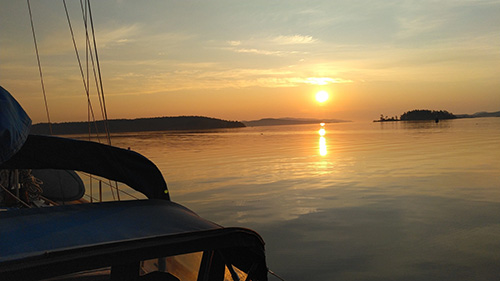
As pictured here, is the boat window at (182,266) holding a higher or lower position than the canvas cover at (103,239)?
lower

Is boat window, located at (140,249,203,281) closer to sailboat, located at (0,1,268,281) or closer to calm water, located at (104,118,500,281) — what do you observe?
sailboat, located at (0,1,268,281)

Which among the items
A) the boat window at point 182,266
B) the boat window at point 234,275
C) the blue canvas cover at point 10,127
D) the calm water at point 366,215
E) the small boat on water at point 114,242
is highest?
the blue canvas cover at point 10,127

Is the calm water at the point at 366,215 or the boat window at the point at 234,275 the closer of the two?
the boat window at the point at 234,275

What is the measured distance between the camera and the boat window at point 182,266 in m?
2.56

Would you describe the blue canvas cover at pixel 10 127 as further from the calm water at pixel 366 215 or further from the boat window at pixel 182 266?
the calm water at pixel 366 215

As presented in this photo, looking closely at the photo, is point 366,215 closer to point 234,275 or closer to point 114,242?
point 234,275

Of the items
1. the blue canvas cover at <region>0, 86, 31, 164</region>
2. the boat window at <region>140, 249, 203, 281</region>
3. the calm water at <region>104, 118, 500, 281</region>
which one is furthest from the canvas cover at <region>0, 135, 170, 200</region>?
the calm water at <region>104, 118, 500, 281</region>

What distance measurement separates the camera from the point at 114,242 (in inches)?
85.0

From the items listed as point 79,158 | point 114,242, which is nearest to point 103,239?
point 114,242

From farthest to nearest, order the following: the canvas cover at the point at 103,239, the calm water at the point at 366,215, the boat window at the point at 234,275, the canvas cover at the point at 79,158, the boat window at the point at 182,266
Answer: the calm water at the point at 366,215
the canvas cover at the point at 79,158
the boat window at the point at 234,275
the boat window at the point at 182,266
the canvas cover at the point at 103,239

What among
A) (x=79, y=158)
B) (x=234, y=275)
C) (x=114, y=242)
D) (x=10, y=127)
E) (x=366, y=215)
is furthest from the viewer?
(x=366, y=215)

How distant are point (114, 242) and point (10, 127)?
1075 millimetres

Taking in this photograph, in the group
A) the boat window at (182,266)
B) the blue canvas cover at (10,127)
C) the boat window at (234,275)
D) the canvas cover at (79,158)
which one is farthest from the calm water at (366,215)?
the blue canvas cover at (10,127)

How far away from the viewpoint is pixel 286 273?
6.79 metres
